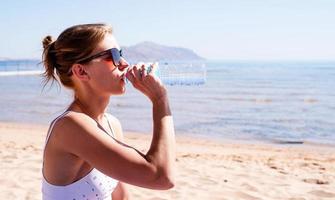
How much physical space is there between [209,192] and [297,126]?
30.6 ft

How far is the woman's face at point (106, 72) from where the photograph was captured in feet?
6.10

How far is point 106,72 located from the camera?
6.14ft

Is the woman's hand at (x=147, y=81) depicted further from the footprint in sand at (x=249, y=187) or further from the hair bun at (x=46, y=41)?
the footprint in sand at (x=249, y=187)

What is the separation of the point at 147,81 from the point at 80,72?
290 millimetres

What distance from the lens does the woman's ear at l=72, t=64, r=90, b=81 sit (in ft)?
6.10

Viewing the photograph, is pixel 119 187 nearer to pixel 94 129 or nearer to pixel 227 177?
pixel 94 129

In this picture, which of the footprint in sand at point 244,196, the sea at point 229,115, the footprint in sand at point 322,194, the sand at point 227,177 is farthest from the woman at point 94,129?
the sea at point 229,115

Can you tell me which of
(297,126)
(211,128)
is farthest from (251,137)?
(297,126)

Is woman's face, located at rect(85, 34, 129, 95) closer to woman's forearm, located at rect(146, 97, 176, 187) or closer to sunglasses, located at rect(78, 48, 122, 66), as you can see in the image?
sunglasses, located at rect(78, 48, 122, 66)

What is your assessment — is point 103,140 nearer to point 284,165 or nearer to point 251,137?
point 284,165

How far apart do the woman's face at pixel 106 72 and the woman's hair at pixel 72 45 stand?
0.03 m

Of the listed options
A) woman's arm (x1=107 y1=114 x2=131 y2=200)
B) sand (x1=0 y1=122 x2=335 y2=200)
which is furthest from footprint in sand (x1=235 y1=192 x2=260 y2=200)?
woman's arm (x1=107 y1=114 x2=131 y2=200)

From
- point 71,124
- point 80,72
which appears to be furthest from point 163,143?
point 80,72

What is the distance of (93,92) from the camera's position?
1924 mm
